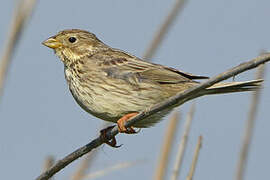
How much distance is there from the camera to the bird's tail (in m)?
3.19

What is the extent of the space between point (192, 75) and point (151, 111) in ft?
5.55

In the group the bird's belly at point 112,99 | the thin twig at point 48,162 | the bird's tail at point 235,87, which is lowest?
the thin twig at point 48,162

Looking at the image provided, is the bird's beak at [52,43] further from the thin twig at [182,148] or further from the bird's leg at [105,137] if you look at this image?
the thin twig at [182,148]

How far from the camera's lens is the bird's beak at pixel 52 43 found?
4555 millimetres

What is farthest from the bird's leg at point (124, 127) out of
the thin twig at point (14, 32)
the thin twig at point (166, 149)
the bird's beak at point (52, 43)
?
the bird's beak at point (52, 43)

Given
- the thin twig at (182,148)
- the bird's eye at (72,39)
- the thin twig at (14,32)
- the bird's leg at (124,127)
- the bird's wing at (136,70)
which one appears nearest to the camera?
the thin twig at (14,32)

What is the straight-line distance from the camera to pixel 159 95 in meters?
4.15

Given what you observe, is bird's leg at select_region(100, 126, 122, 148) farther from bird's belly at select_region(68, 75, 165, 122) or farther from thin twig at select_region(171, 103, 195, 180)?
thin twig at select_region(171, 103, 195, 180)

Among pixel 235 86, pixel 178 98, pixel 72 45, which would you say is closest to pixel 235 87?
pixel 235 86

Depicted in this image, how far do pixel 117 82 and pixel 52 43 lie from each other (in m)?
0.74

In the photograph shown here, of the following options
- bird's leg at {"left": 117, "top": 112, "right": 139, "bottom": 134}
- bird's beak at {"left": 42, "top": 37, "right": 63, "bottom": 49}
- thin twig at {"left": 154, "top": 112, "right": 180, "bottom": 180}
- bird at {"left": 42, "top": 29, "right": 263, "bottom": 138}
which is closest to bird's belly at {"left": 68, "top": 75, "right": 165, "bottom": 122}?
bird at {"left": 42, "top": 29, "right": 263, "bottom": 138}

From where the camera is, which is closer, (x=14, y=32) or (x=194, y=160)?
(x=14, y=32)

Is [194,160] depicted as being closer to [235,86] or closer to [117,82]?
[235,86]

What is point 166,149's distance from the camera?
3631 millimetres
